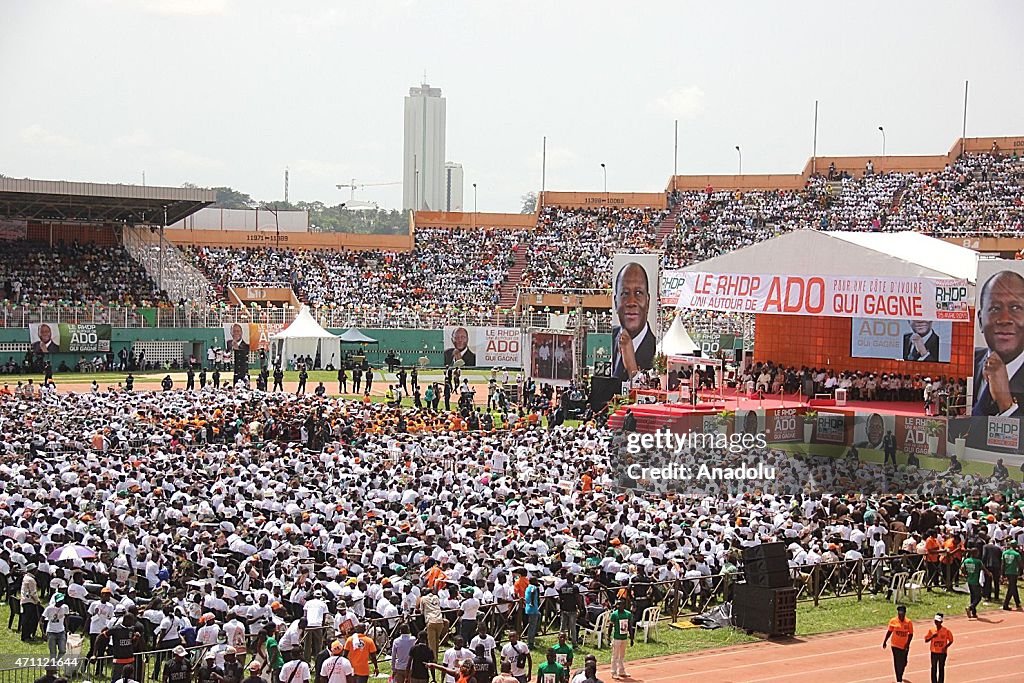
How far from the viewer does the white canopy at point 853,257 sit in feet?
122

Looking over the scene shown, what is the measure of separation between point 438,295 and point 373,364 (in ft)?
29.1

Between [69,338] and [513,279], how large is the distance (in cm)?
2408

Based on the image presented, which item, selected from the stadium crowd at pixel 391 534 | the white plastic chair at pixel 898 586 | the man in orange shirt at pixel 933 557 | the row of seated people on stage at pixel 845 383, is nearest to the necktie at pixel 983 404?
the row of seated people on stage at pixel 845 383

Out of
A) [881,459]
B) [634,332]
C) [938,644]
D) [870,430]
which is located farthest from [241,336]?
[938,644]

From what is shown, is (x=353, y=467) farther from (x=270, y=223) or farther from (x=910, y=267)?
(x=270, y=223)

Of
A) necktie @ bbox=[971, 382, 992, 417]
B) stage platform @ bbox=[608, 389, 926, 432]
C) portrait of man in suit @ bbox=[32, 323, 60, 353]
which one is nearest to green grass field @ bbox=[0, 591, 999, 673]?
stage platform @ bbox=[608, 389, 926, 432]

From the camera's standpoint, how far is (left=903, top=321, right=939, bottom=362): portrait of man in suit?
136 ft

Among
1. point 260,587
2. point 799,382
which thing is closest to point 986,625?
point 260,587

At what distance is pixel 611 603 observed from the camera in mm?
19094

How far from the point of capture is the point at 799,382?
43.2m

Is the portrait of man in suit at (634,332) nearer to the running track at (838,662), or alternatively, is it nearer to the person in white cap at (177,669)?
the running track at (838,662)

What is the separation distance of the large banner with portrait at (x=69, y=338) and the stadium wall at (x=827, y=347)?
27.5m

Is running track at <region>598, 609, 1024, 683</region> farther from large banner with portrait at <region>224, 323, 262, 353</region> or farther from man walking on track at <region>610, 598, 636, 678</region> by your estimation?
large banner with portrait at <region>224, 323, 262, 353</region>

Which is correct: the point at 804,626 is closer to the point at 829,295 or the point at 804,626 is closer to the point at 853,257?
the point at 829,295
